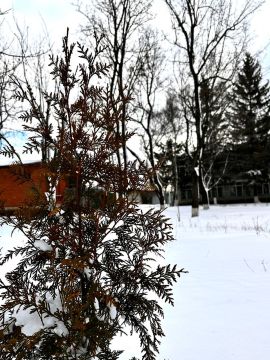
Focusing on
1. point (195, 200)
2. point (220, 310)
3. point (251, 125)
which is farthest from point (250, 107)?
point (220, 310)

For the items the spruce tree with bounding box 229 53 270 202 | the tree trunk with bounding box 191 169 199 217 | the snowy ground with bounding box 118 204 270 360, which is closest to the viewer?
the snowy ground with bounding box 118 204 270 360

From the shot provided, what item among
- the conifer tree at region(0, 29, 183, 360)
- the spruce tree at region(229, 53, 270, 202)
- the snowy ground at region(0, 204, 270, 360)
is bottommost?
the snowy ground at region(0, 204, 270, 360)

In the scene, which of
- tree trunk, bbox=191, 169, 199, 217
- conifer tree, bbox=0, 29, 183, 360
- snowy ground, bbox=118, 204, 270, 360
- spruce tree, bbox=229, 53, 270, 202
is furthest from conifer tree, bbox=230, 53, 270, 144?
conifer tree, bbox=0, 29, 183, 360

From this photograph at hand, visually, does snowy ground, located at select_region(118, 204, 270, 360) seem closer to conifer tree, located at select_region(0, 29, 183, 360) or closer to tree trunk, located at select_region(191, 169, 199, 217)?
conifer tree, located at select_region(0, 29, 183, 360)

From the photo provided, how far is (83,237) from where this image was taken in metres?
2.15

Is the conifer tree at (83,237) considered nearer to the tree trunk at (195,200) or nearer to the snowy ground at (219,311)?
the snowy ground at (219,311)

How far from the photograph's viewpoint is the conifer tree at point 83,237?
2.02 meters

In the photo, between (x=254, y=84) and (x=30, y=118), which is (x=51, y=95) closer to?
(x=30, y=118)

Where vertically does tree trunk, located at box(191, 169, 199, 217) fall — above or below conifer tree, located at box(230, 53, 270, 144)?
below

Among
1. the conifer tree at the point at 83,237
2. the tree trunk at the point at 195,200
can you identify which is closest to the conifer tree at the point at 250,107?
the tree trunk at the point at 195,200

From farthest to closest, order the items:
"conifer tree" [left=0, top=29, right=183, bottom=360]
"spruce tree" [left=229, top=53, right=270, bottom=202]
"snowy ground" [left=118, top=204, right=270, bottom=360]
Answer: "spruce tree" [left=229, top=53, right=270, bottom=202] → "snowy ground" [left=118, top=204, right=270, bottom=360] → "conifer tree" [left=0, top=29, right=183, bottom=360]

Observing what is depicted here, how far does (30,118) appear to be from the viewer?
228 centimetres

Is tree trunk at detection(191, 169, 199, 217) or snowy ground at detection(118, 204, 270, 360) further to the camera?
tree trunk at detection(191, 169, 199, 217)

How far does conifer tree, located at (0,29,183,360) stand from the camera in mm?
2023
